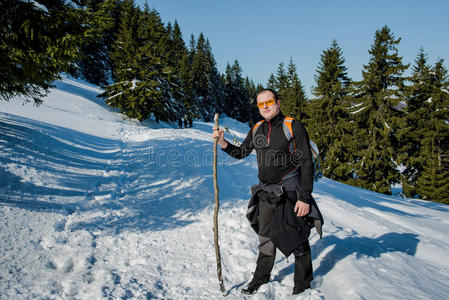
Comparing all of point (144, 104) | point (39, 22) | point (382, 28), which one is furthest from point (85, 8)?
point (382, 28)

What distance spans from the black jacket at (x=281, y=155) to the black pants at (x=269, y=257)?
0.26 metres

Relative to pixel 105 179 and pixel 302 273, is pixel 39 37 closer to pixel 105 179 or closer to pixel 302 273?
pixel 105 179

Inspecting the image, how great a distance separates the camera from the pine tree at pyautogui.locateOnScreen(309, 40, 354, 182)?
2030cm

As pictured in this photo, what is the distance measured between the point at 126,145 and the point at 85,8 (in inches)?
271

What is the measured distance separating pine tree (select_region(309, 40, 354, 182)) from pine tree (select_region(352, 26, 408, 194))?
1.48m

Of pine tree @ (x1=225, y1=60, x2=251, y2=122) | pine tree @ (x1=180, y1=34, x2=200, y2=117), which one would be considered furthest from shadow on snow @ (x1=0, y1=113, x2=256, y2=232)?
pine tree @ (x1=225, y1=60, x2=251, y2=122)

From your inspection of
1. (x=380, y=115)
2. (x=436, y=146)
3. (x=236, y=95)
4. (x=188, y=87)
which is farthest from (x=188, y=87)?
(x=436, y=146)

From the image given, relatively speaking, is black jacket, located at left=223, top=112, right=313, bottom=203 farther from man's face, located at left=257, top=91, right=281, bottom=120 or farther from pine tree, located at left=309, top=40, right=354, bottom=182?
pine tree, located at left=309, top=40, right=354, bottom=182

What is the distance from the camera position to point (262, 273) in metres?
2.84

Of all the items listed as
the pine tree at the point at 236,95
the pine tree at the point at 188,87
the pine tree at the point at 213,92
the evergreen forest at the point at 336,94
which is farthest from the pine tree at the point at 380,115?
the pine tree at the point at 236,95

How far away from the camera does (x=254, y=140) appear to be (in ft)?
9.86

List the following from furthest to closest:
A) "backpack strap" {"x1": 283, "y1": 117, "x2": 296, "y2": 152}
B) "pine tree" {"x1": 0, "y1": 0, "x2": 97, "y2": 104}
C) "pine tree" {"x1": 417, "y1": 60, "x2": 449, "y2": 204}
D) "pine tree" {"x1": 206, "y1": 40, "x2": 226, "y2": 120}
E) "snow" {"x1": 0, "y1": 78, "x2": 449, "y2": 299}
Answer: "pine tree" {"x1": 206, "y1": 40, "x2": 226, "y2": 120}
"pine tree" {"x1": 417, "y1": 60, "x2": 449, "y2": 204}
"pine tree" {"x1": 0, "y1": 0, "x2": 97, "y2": 104}
"snow" {"x1": 0, "y1": 78, "x2": 449, "y2": 299}
"backpack strap" {"x1": 283, "y1": 117, "x2": 296, "y2": 152}

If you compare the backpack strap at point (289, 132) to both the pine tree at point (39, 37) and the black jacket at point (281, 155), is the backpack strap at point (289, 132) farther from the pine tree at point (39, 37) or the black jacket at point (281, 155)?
the pine tree at point (39, 37)

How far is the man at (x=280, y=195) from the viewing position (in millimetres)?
2547
